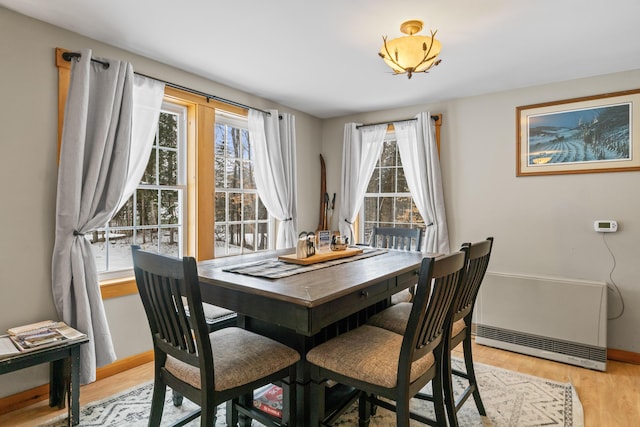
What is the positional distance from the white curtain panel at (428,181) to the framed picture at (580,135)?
2.56 ft

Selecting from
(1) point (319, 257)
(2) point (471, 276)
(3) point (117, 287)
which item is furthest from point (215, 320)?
(2) point (471, 276)

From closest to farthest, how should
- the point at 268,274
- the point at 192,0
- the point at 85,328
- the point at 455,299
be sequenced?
the point at 455,299
the point at 268,274
the point at 192,0
the point at 85,328

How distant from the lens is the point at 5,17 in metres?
2.12

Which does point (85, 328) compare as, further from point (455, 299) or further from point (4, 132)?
point (455, 299)

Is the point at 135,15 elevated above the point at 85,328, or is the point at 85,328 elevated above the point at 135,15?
the point at 135,15

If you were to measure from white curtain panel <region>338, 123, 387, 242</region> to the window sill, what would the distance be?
247 centimetres

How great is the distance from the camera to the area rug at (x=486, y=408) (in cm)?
208

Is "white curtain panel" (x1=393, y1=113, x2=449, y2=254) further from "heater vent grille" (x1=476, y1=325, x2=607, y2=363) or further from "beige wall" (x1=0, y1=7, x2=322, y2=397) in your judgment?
"beige wall" (x1=0, y1=7, x2=322, y2=397)

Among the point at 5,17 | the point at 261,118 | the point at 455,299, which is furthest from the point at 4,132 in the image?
the point at 455,299

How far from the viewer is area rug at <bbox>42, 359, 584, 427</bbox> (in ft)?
6.84

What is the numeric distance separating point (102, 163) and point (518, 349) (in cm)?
372

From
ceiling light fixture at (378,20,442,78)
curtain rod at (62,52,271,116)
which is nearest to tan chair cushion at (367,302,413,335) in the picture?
ceiling light fixture at (378,20,442,78)

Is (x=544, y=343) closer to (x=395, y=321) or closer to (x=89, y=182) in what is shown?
(x=395, y=321)

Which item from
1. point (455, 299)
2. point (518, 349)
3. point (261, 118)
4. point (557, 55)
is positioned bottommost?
point (518, 349)
